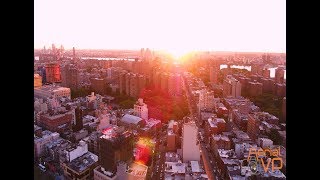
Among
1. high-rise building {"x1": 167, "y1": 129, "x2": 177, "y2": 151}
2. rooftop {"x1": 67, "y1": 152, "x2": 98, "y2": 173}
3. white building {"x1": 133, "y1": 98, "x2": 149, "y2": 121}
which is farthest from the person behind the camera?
white building {"x1": 133, "y1": 98, "x2": 149, "y2": 121}

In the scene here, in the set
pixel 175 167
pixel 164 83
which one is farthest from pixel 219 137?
pixel 164 83

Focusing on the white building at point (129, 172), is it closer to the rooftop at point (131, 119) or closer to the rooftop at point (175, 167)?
the rooftop at point (175, 167)

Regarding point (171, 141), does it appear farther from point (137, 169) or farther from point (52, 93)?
point (52, 93)

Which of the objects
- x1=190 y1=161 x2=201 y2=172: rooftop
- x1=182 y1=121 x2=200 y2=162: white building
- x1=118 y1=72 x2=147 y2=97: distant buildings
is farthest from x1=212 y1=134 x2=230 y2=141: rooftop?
x1=118 y1=72 x2=147 y2=97: distant buildings

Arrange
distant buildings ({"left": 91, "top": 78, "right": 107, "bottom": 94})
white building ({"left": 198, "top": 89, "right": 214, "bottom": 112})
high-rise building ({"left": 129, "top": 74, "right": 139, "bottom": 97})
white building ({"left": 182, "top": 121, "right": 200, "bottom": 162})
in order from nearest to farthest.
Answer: white building ({"left": 182, "top": 121, "right": 200, "bottom": 162}), white building ({"left": 198, "top": 89, "right": 214, "bottom": 112}), high-rise building ({"left": 129, "top": 74, "right": 139, "bottom": 97}), distant buildings ({"left": 91, "top": 78, "right": 107, "bottom": 94})

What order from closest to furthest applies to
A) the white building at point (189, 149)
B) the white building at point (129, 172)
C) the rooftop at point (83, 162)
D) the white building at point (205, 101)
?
the white building at point (129, 172) < the rooftop at point (83, 162) < the white building at point (189, 149) < the white building at point (205, 101)

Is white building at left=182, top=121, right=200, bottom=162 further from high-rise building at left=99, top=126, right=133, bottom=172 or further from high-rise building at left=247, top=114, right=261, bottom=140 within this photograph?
high-rise building at left=247, top=114, right=261, bottom=140

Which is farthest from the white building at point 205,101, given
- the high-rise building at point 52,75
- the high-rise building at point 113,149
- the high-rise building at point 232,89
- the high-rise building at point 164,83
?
the high-rise building at point 52,75
